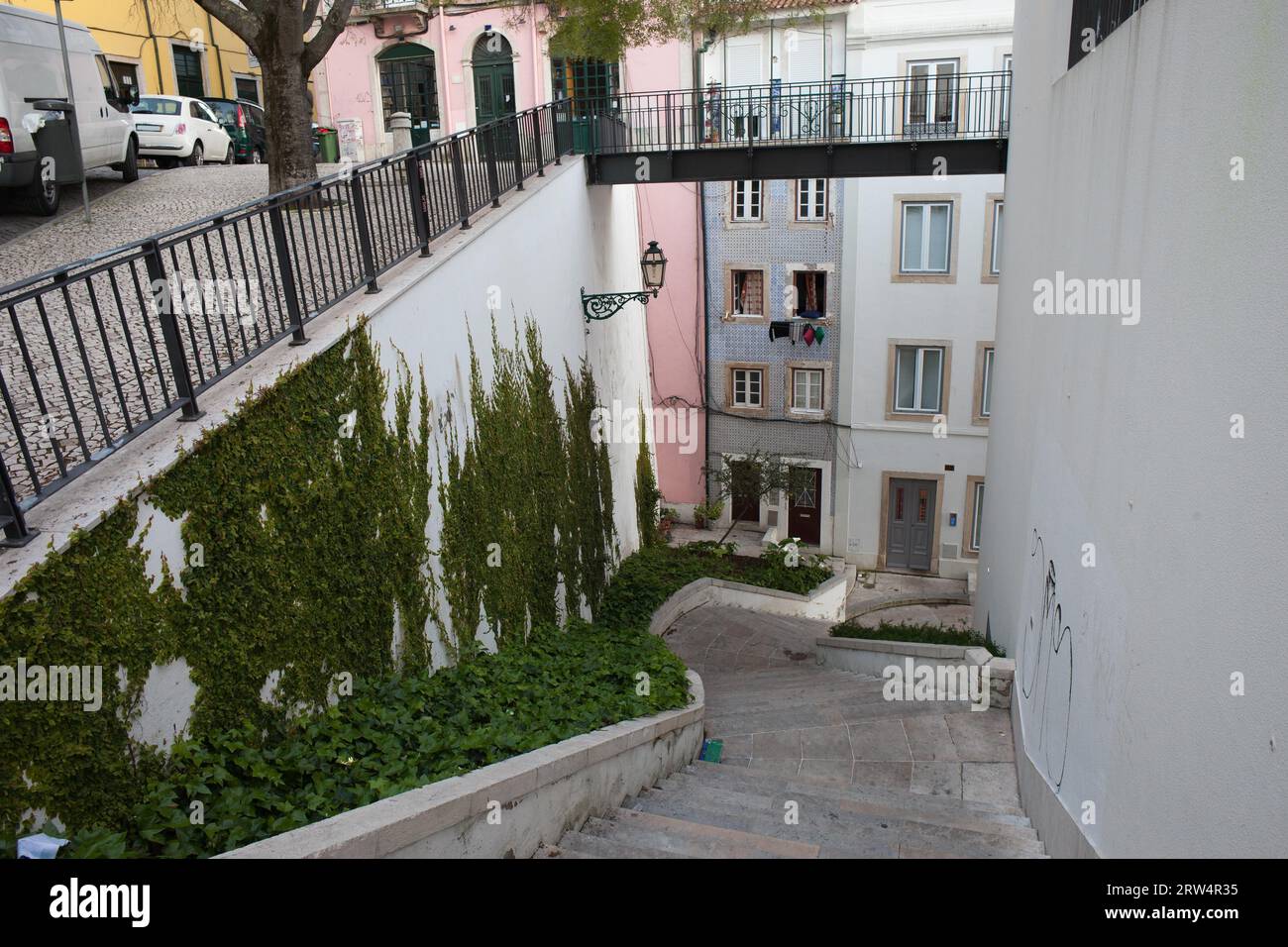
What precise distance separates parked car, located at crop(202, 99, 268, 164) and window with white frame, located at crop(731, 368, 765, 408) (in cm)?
1273

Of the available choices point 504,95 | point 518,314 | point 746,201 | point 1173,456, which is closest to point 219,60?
point 504,95

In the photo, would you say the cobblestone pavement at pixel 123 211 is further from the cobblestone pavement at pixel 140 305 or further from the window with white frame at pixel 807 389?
the window with white frame at pixel 807 389

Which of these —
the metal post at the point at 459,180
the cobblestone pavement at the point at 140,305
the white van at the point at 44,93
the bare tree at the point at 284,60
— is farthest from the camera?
the bare tree at the point at 284,60

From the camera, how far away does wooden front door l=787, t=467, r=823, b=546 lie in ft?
75.9

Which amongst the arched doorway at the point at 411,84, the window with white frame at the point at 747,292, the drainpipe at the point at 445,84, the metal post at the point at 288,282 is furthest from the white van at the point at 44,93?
the window with white frame at the point at 747,292

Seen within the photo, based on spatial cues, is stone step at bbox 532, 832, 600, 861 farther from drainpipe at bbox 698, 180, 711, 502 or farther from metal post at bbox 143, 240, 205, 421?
drainpipe at bbox 698, 180, 711, 502

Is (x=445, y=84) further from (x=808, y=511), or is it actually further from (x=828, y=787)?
(x=828, y=787)

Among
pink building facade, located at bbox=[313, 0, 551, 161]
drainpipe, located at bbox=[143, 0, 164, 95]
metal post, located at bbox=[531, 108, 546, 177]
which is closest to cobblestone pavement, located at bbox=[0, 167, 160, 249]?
metal post, located at bbox=[531, 108, 546, 177]

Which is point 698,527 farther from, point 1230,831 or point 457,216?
point 1230,831

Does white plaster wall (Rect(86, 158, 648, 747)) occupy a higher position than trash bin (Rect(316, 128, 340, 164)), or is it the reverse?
→ trash bin (Rect(316, 128, 340, 164))

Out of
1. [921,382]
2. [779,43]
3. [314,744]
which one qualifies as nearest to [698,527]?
[921,382]

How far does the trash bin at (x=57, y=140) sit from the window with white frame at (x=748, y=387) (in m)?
14.9

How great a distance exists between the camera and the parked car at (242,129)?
22.9m
